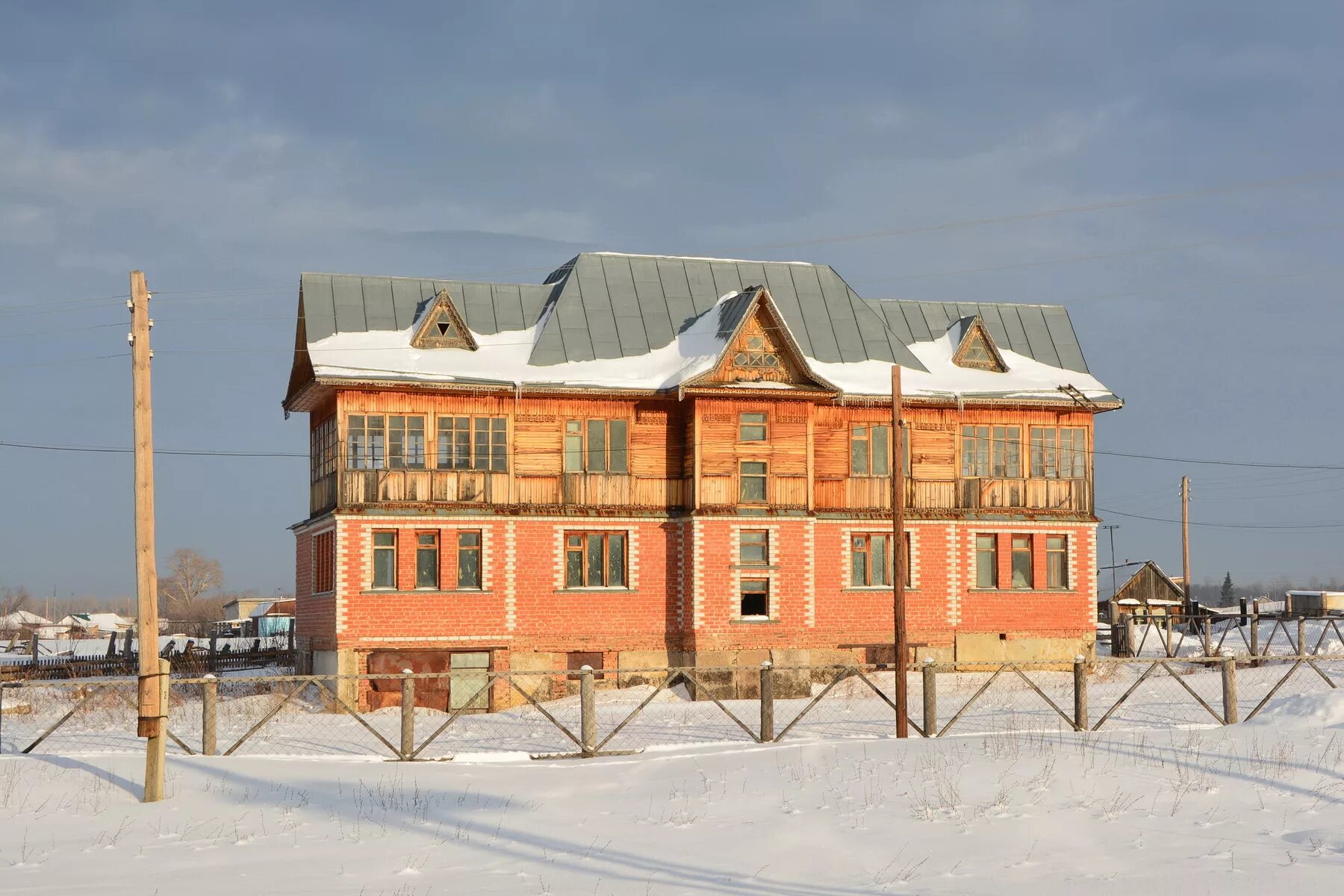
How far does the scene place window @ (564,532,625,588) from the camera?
39.5 meters

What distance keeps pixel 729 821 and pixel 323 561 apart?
2598cm

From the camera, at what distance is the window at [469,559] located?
125 feet

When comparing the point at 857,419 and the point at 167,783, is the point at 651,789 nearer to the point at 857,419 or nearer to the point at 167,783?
the point at 167,783

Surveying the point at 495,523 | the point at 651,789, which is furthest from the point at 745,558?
the point at 651,789

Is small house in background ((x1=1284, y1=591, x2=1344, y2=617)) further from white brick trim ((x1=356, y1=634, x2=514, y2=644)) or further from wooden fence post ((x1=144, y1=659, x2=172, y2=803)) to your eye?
wooden fence post ((x1=144, y1=659, x2=172, y2=803))

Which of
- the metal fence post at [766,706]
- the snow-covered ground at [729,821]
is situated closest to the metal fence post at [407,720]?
the snow-covered ground at [729,821]

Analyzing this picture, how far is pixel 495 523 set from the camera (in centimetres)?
3850

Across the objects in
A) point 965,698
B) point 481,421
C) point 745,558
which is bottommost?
point 965,698

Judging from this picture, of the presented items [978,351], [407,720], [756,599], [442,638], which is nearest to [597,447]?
[756,599]

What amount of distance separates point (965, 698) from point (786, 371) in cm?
1036

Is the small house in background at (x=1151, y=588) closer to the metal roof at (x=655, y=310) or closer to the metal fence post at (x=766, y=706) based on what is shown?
the metal roof at (x=655, y=310)

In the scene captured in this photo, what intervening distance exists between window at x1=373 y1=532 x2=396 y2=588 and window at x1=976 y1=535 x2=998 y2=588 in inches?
678

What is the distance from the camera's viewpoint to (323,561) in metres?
40.2

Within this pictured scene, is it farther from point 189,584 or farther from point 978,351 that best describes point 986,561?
point 189,584
